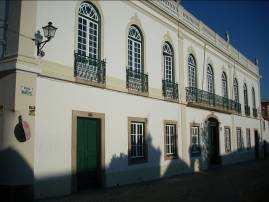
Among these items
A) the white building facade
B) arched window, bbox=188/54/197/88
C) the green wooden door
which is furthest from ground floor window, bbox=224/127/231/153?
the green wooden door

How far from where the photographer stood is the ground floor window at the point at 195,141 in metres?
17.0

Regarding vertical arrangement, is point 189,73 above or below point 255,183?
above

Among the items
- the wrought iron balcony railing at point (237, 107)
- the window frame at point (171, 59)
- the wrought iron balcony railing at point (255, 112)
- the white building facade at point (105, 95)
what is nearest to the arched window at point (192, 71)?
the white building facade at point (105, 95)

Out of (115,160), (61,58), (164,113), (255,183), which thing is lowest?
(255,183)

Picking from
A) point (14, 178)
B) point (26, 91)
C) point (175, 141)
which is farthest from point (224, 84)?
point (14, 178)

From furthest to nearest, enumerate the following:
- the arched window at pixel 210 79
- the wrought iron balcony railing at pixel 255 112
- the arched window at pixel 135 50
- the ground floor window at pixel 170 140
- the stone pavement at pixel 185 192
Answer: the wrought iron balcony railing at pixel 255 112 < the arched window at pixel 210 79 < the ground floor window at pixel 170 140 < the arched window at pixel 135 50 < the stone pavement at pixel 185 192

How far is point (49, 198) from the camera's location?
9031mm

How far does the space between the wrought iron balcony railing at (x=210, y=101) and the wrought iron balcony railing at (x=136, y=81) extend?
12.8 feet

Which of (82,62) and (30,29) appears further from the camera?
(82,62)

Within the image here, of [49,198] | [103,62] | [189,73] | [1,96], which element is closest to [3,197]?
[49,198]

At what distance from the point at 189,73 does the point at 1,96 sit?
10.9m

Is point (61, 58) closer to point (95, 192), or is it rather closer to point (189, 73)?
point (95, 192)

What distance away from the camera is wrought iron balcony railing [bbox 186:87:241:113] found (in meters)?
17.0

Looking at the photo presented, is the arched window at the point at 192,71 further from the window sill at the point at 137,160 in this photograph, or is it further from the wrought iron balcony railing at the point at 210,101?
the window sill at the point at 137,160
